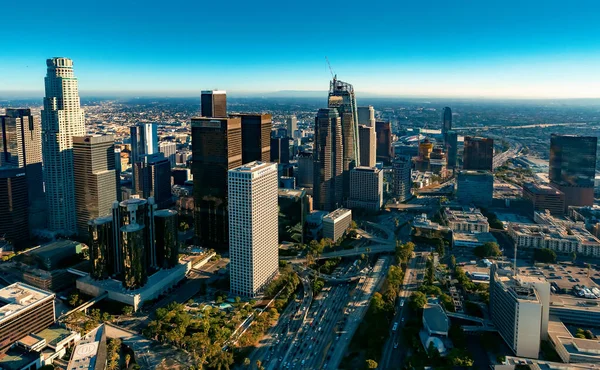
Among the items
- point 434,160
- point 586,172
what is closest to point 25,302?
point 586,172

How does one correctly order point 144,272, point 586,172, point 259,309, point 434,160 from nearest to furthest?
point 259,309
point 144,272
point 586,172
point 434,160

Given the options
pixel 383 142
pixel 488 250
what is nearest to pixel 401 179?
pixel 488 250

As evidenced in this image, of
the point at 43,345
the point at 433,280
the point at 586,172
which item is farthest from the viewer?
the point at 586,172

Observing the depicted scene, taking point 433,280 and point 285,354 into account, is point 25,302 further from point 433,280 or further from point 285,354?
point 433,280

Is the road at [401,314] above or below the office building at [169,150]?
below

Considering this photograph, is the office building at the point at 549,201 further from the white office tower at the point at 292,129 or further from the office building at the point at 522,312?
the white office tower at the point at 292,129

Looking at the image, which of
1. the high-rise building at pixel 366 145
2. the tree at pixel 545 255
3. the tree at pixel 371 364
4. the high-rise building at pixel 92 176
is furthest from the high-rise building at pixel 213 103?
the tree at pixel 545 255

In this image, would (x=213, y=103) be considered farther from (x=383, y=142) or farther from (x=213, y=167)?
(x=383, y=142)
